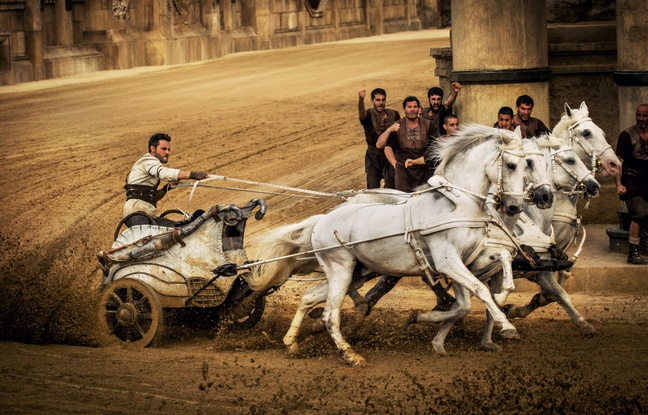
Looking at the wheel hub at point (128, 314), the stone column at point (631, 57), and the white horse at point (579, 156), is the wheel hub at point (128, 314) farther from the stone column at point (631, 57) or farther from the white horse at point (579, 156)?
the stone column at point (631, 57)

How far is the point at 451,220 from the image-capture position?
10531mm

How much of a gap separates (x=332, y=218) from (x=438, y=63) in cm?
661

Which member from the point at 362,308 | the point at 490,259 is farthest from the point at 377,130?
the point at 490,259

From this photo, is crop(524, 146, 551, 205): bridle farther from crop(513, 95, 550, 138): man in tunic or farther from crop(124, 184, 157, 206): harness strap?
crop(124, 184, 157, 206): harness strap

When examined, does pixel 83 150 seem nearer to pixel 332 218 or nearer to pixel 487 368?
pixel 332 218

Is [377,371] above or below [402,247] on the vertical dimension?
below

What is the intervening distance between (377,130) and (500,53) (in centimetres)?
221

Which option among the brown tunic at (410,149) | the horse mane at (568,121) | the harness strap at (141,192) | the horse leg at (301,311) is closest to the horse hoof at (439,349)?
the horse leg at (301,311)

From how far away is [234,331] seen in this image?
472 inches

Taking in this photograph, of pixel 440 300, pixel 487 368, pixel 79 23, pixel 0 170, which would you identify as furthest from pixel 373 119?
pixel 79 23

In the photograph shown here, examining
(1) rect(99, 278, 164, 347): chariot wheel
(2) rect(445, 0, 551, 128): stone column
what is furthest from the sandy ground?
(2) rect(445, 0, 551, 128): stone column

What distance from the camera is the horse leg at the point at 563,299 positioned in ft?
37.1

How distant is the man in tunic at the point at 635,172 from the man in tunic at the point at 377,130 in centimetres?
245

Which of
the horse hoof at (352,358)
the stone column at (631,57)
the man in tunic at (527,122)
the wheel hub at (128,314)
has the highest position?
the stone column at (631,57)
